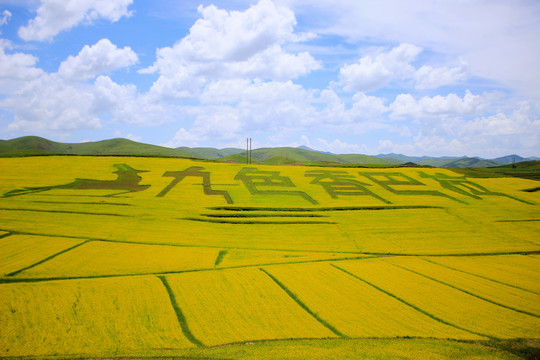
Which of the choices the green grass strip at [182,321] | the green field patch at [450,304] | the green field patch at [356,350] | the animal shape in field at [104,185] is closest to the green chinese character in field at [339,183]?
the green field patch at [450,304]

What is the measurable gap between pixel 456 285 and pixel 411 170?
2508 inches

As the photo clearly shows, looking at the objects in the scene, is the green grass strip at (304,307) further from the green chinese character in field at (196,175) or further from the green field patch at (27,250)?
the green chinese character in field at (196,175)

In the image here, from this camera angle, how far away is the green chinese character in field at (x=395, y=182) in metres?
66.6

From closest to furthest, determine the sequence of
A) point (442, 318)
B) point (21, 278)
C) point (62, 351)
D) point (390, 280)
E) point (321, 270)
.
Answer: point (62, 351)
point (442, 318)
point (21, 278)
point (390, 280)
point (321, 270)

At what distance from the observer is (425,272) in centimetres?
3039

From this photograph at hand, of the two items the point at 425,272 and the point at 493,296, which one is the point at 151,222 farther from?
the point at 493,296

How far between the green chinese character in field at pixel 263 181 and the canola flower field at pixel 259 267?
0.58 metres

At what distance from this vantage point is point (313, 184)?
69125 millimetres

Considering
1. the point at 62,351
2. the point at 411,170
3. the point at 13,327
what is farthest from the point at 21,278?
the point at 411,170

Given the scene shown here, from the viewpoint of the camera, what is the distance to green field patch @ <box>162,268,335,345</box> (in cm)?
1836

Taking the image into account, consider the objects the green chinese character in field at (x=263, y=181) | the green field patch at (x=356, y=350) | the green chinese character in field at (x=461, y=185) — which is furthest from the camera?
the green chinese character in field at (x=461, y=185)

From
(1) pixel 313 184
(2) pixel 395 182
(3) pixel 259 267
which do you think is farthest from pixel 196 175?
(3) pixel 259 267

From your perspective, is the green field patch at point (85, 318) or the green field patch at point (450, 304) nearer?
the green field patch at point (85, 318)

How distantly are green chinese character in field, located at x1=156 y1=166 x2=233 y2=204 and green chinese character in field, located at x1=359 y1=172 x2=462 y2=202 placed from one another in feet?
109
